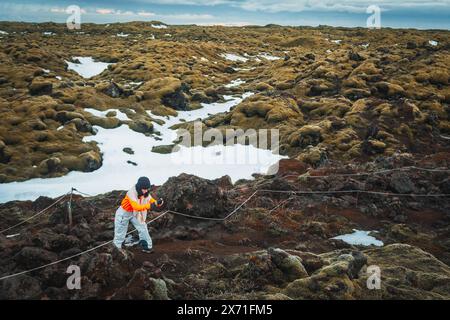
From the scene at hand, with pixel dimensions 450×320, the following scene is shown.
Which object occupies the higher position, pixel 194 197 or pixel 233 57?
pixel 233 57

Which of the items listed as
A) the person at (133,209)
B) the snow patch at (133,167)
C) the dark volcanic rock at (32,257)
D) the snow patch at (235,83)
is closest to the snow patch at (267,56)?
the snow patch at (235,83)

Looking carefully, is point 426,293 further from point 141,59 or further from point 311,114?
point 141,59

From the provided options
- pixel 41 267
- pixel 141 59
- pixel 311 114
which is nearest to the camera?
pixel 41 267

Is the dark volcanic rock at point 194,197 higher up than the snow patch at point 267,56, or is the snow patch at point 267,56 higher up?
the snow patch at point 267,56

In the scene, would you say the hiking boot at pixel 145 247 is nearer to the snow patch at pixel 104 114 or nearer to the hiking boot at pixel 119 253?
the hiking boot at pixel 119 253

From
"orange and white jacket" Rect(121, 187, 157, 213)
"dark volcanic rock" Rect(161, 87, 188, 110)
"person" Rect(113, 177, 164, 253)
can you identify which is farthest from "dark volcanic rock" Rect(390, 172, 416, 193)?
"dark volcanic rock" Rect(161, 87, 188, 110)

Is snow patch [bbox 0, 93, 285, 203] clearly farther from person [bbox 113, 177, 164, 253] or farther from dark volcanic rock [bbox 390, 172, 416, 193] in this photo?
person [bbox 113, 177, 164, 253]

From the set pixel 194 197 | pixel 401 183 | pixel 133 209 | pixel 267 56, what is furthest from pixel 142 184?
pixel 267 56

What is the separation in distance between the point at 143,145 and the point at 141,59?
4393cm

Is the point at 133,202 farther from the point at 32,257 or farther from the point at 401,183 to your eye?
the point at 401,183

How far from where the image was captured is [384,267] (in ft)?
42.3

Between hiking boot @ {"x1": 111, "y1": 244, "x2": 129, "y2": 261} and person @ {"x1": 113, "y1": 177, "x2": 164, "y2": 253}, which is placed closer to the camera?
hiking boot @ {"x1": 111, "y1": 244, "x2": 129, "y2": 261}

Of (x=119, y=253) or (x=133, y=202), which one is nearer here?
(x=119, y=253)

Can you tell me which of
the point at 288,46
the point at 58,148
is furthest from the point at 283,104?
the point at 288,46
